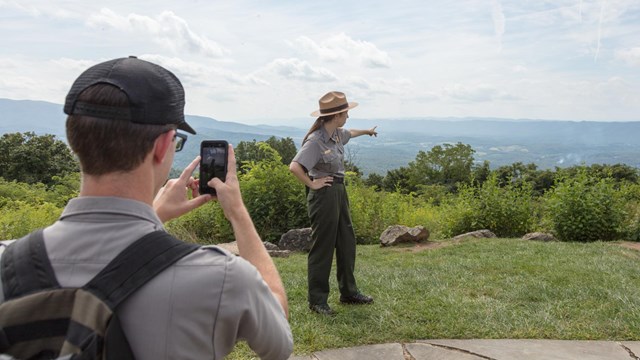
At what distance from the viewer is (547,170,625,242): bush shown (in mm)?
10039

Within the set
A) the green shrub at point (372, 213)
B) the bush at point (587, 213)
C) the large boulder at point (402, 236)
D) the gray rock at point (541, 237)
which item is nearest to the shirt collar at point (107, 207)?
the large boulder at point (402, 236)

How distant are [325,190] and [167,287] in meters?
3.85

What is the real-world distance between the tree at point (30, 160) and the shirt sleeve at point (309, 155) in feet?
107

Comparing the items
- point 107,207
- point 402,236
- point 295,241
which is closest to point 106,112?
point 107,207

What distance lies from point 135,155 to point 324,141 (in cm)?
382

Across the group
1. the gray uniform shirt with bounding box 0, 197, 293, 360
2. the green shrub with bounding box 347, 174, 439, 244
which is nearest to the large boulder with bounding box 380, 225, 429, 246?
the green shrub with bounding box 347, 174, 439, 244

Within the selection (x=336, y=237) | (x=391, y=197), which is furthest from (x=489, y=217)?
(x=336, y=237)

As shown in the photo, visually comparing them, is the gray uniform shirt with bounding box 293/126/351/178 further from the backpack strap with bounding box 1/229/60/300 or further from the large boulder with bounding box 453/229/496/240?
the large boulder with bounding box 453/229/496/240

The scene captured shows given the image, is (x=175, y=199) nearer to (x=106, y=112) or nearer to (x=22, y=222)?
(x=106, y=112)

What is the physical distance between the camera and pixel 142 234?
1105 millimetres

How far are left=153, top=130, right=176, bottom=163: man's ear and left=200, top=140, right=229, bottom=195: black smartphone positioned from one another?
1.20 ft

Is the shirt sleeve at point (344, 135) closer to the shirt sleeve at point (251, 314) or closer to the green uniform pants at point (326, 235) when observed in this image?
the green uniform pants at point (326, 235)

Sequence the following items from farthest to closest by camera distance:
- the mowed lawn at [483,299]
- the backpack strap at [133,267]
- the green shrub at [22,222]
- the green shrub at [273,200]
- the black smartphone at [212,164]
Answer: the green shrub at [273,200], the green shrub at [22,222], the mowed lawn at [483,299], the black smartphone at [212,164], the backpack strap at [133,267]

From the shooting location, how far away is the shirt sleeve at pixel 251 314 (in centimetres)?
111
